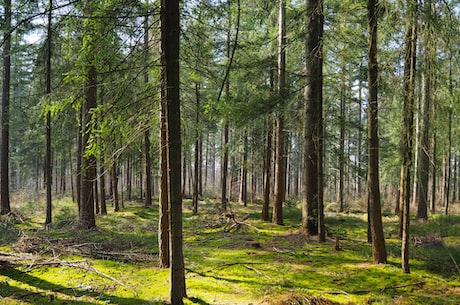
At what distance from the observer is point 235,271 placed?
6.46 meters

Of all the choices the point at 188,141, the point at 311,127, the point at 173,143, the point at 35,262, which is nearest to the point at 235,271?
the point at 173,143

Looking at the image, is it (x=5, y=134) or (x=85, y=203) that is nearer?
(x=85, y=203)

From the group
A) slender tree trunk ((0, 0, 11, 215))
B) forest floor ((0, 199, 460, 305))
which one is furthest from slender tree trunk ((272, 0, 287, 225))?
slender tree trunk ((0, 0, 11, 215))

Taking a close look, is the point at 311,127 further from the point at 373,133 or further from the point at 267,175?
the point at 267,175

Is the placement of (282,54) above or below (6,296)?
above

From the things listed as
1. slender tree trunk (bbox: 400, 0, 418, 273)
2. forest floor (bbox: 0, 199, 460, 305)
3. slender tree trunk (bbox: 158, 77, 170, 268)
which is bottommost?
forest floor (bbox: 0, 199, 460, 305)

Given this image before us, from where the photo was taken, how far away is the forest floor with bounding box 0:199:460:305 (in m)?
5.09

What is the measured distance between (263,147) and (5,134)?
467 inches

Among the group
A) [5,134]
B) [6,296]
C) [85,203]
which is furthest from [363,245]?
[5,134]

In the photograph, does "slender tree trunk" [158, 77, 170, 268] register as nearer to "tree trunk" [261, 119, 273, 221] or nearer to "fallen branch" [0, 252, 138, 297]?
"fallen branch" [0, 252, 138, 297]

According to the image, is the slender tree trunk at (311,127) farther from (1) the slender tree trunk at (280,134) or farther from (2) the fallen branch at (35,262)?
(2) the fallen branch at (35,262)

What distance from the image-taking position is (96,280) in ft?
19.6

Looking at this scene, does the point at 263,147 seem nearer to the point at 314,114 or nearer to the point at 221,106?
the point at 314,114

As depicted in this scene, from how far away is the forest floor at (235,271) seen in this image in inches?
200
